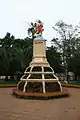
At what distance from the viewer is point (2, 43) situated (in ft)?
162

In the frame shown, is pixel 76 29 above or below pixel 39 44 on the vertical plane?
above

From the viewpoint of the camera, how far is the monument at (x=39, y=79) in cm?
1850

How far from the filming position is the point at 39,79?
1891 cm

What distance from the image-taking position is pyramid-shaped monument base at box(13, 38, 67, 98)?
1845 cm

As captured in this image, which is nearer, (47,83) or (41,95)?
(41,95)

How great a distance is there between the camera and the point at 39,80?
18797 mm

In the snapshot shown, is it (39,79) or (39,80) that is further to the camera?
(39,79)

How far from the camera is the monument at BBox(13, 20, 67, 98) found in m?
18.5

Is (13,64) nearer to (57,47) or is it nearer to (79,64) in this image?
(57,47)

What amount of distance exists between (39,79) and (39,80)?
0.43 ft

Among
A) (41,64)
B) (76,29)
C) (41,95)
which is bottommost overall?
(41,95)

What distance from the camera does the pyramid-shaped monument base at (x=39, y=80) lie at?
60.5 ft

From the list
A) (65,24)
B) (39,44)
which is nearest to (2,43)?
(65,24)

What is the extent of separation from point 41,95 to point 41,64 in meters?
4.43
